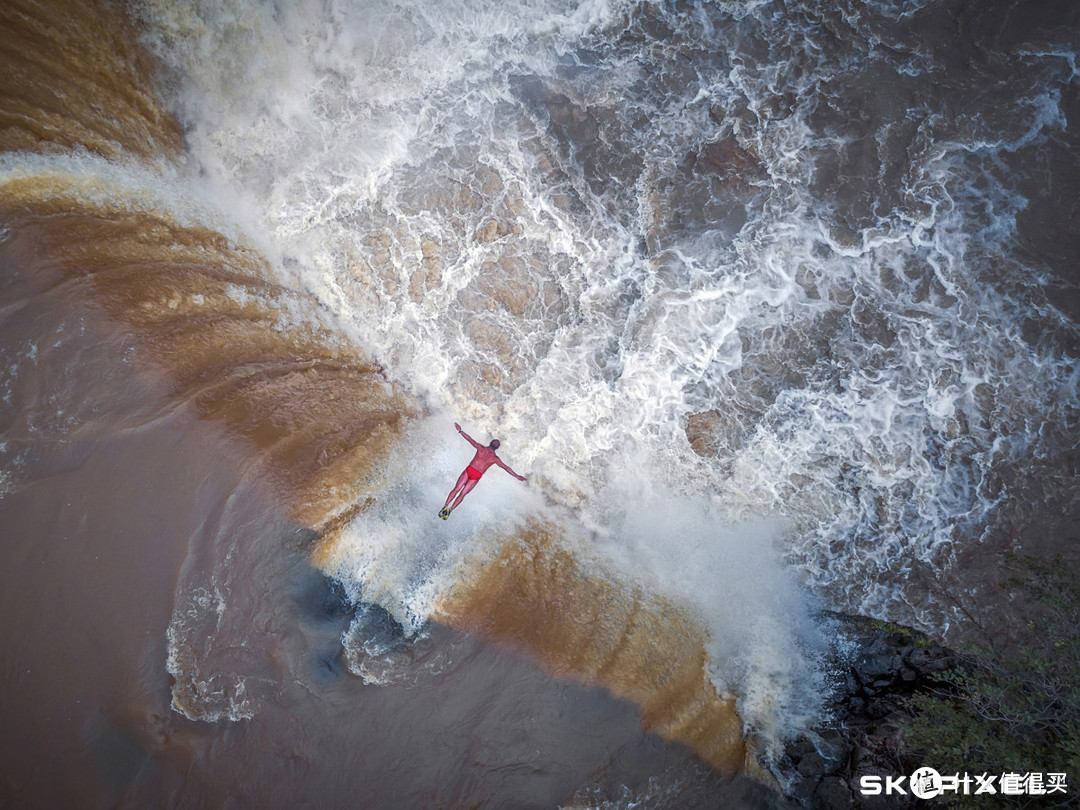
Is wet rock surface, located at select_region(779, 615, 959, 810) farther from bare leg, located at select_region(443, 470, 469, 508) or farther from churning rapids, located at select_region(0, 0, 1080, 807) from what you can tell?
bare leg, located at select_region(443, 470, 469, 508)

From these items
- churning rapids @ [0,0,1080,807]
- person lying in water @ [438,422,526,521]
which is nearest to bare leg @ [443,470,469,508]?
person lying in water @ [438,422,526,521]

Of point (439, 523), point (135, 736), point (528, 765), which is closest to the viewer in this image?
point (135, 736)

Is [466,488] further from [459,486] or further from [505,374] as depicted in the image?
[505,374]

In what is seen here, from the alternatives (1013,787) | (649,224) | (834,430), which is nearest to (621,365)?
(649,224)

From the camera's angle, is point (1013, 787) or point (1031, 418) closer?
point (1013, 787)

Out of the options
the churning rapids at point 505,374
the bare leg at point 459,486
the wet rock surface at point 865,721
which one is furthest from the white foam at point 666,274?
the wet rock surface at point 865,721

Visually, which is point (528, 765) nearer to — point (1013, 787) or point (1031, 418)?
point (1013, 787)
